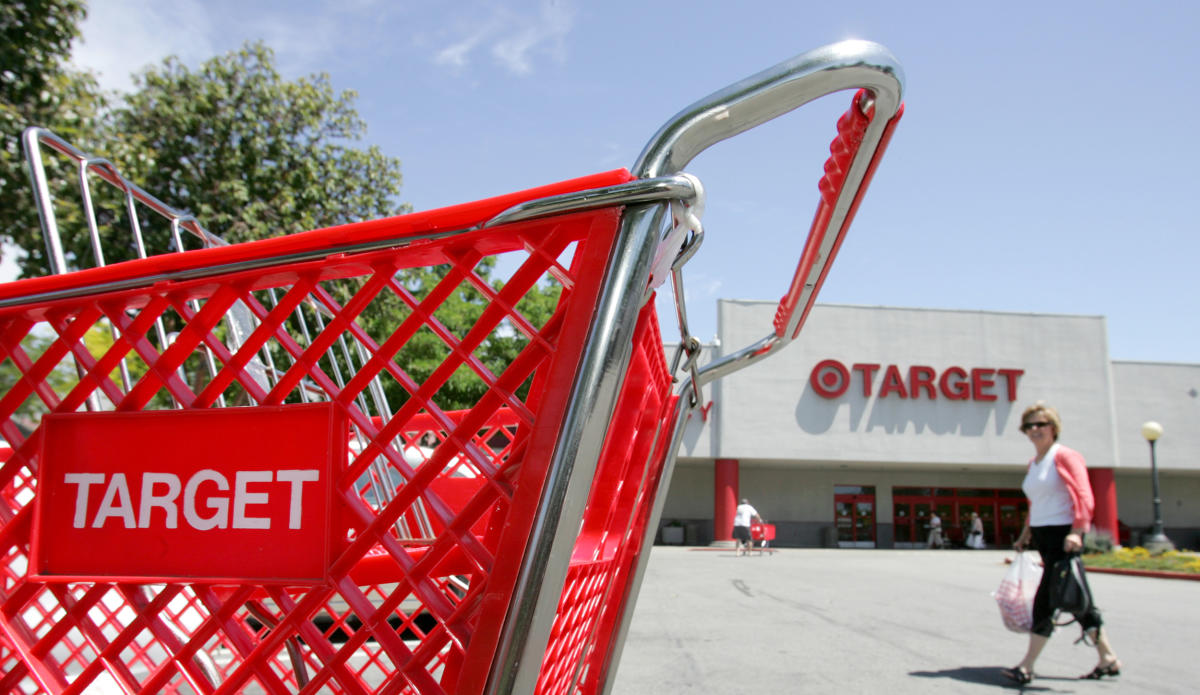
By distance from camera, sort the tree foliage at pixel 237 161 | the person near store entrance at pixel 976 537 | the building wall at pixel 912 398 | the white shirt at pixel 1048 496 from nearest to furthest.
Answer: the white shirt at pixel 1048 496 → the tree foliage at pixel 237 161 → the building wall at pixel 912 398 → the person near store entrance at pixel 976 537

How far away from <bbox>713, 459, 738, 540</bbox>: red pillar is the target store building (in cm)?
5

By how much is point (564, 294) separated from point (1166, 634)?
7123 mm

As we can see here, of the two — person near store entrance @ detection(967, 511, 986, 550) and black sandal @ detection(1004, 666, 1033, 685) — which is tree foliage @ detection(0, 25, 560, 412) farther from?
person near store entrance @ detection(967, 511, 986, 550)

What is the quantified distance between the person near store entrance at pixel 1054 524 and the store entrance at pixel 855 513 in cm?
2694

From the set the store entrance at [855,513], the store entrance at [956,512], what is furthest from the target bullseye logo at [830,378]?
the store entrance at [956,512]

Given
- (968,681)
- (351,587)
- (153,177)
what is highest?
(153,177)

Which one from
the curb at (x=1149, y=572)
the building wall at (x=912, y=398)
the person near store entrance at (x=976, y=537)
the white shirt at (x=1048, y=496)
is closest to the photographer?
the white shirt at (x=1048, y=496)

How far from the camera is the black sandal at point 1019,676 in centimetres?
433

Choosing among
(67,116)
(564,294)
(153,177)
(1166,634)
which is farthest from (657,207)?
(153,177)

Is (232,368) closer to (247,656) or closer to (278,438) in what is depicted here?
(278,438)

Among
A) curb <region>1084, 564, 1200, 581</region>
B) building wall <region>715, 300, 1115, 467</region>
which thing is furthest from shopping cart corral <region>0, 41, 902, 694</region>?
building wall <region>715, 300, 1115, 467</region>

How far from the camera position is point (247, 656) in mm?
1365

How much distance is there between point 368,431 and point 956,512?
33.7 meters

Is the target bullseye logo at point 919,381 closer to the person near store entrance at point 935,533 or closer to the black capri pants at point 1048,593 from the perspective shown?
the person near store entrance at point 935,533
